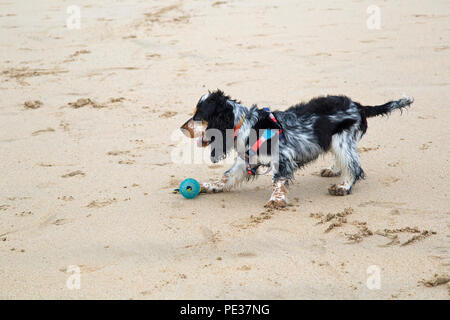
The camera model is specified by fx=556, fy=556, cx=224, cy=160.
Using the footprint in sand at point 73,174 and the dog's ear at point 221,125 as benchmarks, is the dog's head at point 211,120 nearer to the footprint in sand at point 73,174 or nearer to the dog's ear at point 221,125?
the dog's ear at point 221,125

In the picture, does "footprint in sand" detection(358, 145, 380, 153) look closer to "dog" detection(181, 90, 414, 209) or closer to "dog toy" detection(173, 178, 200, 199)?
"dog" detection(181, 90, 414, 209)

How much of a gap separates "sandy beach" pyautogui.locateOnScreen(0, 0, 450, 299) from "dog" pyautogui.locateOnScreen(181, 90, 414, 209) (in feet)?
0.68

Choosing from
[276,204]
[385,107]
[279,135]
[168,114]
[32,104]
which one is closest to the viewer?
[276,204]

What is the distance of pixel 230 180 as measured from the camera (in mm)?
5168

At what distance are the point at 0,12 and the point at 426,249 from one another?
1114cm

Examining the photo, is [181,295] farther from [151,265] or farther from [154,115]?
[154,115]

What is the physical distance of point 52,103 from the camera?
760 centimetres

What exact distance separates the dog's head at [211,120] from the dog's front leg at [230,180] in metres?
0.34

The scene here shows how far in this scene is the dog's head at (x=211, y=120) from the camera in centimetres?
477

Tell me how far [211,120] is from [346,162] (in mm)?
1283

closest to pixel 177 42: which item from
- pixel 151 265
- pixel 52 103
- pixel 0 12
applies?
pixel 52 103

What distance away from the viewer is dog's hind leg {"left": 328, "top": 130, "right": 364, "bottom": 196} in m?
4.98

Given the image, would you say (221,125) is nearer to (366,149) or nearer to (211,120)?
(211,120)

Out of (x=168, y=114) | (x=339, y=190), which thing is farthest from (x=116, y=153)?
(x=339, y=190)
